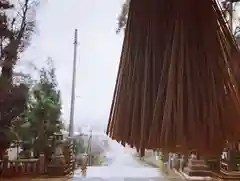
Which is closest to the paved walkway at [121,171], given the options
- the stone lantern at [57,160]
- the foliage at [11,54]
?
the stone lantern at [57,160]

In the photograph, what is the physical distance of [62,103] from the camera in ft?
4.66

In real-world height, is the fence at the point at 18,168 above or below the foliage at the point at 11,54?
below

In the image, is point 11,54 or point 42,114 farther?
point 42,114

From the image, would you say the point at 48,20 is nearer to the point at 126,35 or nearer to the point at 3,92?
the point at 3,92

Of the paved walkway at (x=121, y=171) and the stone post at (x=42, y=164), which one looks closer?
the paved walkway at (x=121, y=171)

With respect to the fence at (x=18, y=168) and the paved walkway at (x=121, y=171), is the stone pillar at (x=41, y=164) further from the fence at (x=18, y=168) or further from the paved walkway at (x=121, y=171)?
the paved walkway at (x=121, y=171)

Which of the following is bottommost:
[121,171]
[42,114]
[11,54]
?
[121,171]

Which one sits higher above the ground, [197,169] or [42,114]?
[42,114]

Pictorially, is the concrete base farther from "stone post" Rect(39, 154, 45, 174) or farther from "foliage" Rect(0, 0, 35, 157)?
"foliage" Rect(0, 0, 35, 157)

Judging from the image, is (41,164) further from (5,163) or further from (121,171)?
(121,171)

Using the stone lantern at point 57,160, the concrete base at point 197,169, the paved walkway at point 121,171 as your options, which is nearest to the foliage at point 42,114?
the stone lantern at point 57,160

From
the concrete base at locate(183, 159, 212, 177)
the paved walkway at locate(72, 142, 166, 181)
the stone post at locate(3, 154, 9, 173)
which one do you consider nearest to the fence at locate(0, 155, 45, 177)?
the stone post at locate(3, 154, 9, 173)

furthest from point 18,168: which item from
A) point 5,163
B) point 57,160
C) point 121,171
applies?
point 121,171

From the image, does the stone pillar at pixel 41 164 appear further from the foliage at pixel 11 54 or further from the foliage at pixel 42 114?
the foliage at pixel 11 54
